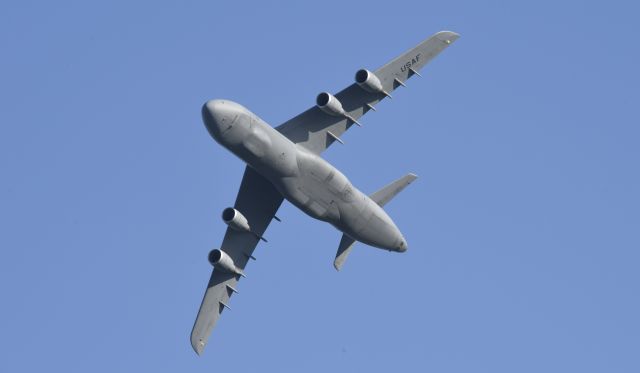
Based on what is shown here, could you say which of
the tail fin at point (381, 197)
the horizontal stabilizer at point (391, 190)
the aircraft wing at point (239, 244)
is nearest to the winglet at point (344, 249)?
the tail fin at point (381, 197)

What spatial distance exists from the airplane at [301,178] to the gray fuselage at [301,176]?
51mm

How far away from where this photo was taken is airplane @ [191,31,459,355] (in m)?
66.4

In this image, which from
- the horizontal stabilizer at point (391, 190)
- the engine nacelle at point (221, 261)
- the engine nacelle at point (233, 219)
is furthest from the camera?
the engine nacelle at point (221, 261)

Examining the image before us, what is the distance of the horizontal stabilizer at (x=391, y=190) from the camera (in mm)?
71375

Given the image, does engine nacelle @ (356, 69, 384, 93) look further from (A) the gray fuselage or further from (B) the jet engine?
(A) the gray fuselage

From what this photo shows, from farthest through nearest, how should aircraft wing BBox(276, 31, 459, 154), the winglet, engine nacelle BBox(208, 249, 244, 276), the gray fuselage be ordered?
engine nacelle BBox(208, 249, 244, 276)
the winglet
aircraft wing BBox(276, 31, 459, 154)
the gray fuselage

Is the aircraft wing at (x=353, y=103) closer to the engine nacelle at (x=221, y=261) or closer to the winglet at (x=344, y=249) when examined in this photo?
the winglet at (x=344, y=249)

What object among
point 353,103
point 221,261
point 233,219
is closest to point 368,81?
point 353,103

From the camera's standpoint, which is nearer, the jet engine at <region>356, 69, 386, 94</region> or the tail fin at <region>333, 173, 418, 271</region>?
the jet engine at <region>356, 69, 386, 94</region>

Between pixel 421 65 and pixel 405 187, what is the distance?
692 cm

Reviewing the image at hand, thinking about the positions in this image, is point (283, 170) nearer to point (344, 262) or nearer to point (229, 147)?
point (229, 147)

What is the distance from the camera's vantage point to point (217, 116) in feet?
215

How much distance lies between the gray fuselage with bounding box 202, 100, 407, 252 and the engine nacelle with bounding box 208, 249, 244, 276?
593cm

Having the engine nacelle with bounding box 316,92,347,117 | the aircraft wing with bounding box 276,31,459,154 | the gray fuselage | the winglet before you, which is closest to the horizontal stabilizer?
the gray fuselage
